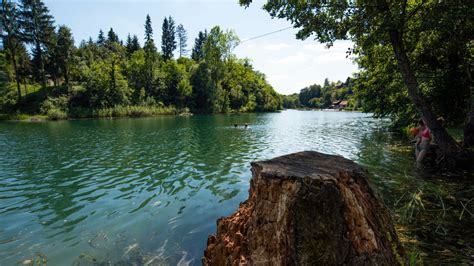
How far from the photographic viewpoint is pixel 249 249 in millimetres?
3072

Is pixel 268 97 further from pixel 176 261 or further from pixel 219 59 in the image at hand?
pixel 176 261

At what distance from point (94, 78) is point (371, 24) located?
199ft

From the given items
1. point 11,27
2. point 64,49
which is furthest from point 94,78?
point 11,27

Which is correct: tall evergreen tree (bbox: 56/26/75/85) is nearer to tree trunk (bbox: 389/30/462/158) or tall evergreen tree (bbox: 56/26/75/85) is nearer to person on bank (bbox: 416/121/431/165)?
tree trunk (bbox: 389/30/462/158)

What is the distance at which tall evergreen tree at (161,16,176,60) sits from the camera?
326ft

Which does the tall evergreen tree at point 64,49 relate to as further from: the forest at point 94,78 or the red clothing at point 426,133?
the red clothing at point 426,133

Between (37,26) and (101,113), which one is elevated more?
(37,26)

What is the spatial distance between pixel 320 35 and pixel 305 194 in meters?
9.26

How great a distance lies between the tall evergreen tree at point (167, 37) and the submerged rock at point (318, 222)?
10403 cm

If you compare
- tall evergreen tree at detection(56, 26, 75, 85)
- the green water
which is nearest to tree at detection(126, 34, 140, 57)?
tall evergreen tree at detection(56, 26, 75, 85)

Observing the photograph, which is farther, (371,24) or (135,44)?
(135,44)

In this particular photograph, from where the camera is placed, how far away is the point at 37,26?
53.4 metres

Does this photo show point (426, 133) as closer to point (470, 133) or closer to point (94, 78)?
point (470, 133)

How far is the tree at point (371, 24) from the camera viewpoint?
349 inches
